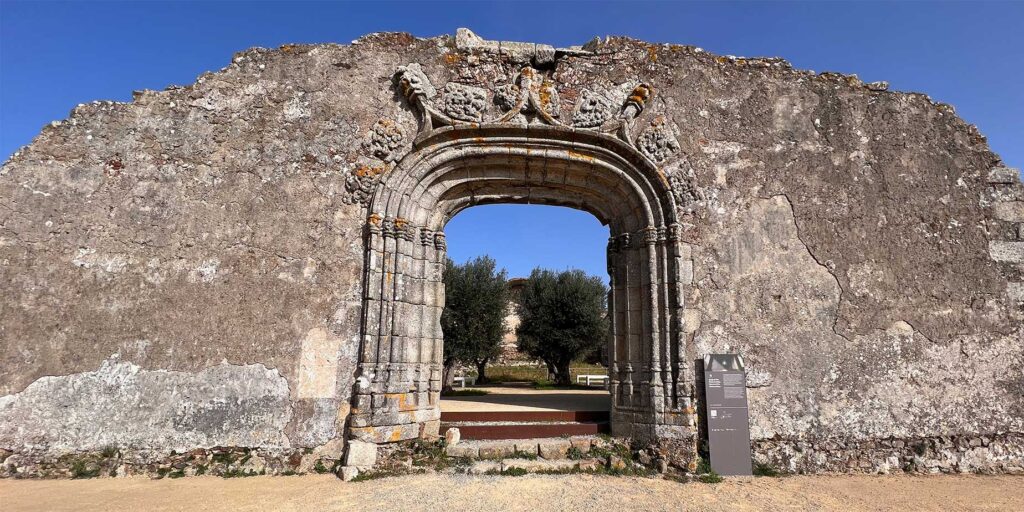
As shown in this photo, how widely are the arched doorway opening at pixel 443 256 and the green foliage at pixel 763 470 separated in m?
0.73

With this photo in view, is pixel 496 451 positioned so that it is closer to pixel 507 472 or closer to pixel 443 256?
pixel 507 472

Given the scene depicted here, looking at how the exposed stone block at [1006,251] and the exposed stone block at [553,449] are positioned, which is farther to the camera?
the exposed stone block at [1006,251]

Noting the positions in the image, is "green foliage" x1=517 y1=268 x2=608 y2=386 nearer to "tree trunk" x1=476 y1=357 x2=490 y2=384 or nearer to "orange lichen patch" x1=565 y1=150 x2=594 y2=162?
"tree trunk" x1=476 y1=357 x2=490 y2=384

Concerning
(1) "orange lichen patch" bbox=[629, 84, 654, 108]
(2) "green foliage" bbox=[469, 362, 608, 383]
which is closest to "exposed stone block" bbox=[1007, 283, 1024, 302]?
(1) "orange lichen patch" bbox=[629, 84, 654, 108]

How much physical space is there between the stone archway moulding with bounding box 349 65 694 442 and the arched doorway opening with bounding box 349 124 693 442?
1 centimetres

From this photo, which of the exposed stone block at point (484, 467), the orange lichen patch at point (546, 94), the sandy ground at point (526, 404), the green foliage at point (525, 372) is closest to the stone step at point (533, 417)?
the sandy ground at point (526, 404)

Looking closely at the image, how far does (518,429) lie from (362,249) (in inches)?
96.7

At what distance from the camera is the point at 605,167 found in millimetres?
5668

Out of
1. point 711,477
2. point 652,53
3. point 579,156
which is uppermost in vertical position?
point 652,53

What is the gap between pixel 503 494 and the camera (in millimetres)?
4176

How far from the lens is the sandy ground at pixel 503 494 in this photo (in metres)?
3.89

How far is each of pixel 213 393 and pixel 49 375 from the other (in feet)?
4.54

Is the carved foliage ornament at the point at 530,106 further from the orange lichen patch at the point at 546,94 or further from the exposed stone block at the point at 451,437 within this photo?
the exposed stone block at the point at 451,437

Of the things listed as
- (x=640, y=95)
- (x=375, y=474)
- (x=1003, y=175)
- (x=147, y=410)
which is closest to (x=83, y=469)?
(x=147, y=410)
